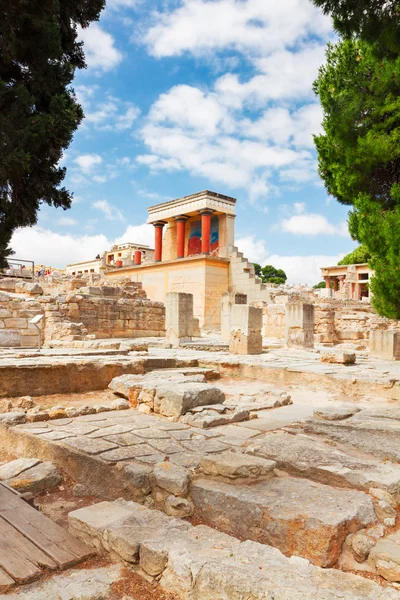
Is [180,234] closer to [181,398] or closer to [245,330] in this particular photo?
[245,330]

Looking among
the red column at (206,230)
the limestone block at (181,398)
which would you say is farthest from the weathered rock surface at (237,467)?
the red column at (206,230)

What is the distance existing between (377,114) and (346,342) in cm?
1084

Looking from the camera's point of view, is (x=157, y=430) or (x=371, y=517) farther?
(x=157, y=430)

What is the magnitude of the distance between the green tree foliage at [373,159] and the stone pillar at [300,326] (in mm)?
4349

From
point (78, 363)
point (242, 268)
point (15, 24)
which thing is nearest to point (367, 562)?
point (15, 24)

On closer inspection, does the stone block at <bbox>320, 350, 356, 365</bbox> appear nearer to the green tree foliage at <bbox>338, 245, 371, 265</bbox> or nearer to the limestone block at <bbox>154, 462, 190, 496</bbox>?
the limestone block at <bbox>154, 462, 190, 496</bbox>

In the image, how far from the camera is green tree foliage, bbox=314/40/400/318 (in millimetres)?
7707

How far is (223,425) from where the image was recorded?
4.82m

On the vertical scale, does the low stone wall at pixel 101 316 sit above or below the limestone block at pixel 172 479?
above

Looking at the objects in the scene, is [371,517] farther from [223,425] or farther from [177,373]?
[177,373]

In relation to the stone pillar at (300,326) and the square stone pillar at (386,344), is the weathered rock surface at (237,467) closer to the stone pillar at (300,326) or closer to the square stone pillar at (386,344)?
the square stone pillar at (386,344)

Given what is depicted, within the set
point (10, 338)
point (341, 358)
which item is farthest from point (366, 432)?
point (10, 338)

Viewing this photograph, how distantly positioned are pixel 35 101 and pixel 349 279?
3932 centimetres

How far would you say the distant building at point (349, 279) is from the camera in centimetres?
3878
